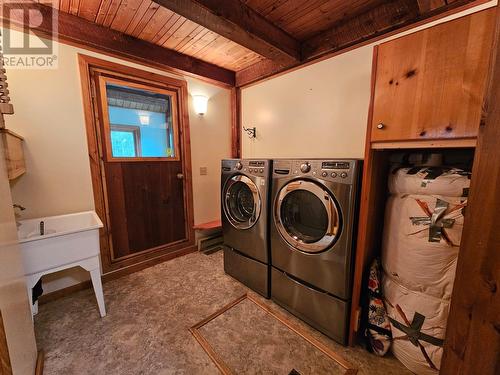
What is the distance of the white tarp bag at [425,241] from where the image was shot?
3.27 feet

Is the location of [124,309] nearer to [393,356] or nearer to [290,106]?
[393,356]

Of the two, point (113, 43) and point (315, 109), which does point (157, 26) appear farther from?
point (315, 109)

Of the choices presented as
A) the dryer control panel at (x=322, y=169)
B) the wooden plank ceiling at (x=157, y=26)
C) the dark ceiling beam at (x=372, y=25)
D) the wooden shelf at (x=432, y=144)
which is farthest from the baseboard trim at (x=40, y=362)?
the dark ceiling beam at (x=372, y=25)

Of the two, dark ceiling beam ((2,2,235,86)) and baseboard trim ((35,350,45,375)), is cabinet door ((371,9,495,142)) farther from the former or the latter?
baseboard trim ((35,350,45,375))

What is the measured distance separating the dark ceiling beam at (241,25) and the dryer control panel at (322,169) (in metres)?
1.07

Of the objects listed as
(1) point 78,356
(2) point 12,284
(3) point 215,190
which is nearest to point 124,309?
(1) point 78,356

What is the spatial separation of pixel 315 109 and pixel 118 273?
2636mm

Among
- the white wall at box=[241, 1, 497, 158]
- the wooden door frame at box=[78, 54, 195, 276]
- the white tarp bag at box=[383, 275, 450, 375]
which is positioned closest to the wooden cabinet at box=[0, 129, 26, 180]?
the wooden door frame at box=[78, 54, 195, 276]

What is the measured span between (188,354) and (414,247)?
1469mm

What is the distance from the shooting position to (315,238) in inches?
54.5

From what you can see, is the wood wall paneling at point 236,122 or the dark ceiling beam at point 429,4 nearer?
the dark ceiling beam at point 429,4

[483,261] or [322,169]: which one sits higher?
[322,169]

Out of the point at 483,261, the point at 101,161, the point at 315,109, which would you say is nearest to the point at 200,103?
the point at 101,161

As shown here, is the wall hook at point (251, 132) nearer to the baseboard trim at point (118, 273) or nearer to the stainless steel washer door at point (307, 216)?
the stainless steel washer door at point (307, 216)
